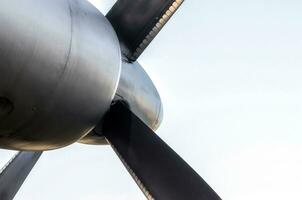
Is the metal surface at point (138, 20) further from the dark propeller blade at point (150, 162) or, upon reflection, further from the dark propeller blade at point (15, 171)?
the dark propeller blade at point (15, 171)

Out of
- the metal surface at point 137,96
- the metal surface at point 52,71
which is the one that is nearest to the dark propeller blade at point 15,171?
the metal surface at point 137,96

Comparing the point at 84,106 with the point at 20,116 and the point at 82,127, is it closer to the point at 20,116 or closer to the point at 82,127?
the point at 82,127

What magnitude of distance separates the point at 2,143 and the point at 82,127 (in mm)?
540

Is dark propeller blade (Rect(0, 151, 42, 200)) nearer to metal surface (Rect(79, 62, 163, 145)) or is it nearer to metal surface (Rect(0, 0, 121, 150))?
metal surface (Rect(79, 62, 163, 145))

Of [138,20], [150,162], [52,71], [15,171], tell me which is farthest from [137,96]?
[15,171]

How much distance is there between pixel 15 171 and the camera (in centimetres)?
561

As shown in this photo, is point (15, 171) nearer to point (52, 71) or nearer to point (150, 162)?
point (150, 162)

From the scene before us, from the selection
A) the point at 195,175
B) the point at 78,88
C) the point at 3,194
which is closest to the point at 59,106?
the point at 78,88

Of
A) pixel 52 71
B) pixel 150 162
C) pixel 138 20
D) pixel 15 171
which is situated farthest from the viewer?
pixel 15 171

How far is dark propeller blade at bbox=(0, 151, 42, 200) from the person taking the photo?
5.56 m

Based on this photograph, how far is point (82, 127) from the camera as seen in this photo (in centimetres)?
287

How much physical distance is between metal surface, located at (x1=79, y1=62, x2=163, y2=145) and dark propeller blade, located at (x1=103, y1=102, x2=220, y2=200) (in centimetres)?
15

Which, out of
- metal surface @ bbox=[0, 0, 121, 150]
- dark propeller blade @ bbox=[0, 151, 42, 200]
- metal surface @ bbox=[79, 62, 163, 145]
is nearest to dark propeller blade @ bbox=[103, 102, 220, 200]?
metal surface @ bbox=[79, 62, 163, 145]

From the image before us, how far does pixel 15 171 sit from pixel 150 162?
3.10 metres
